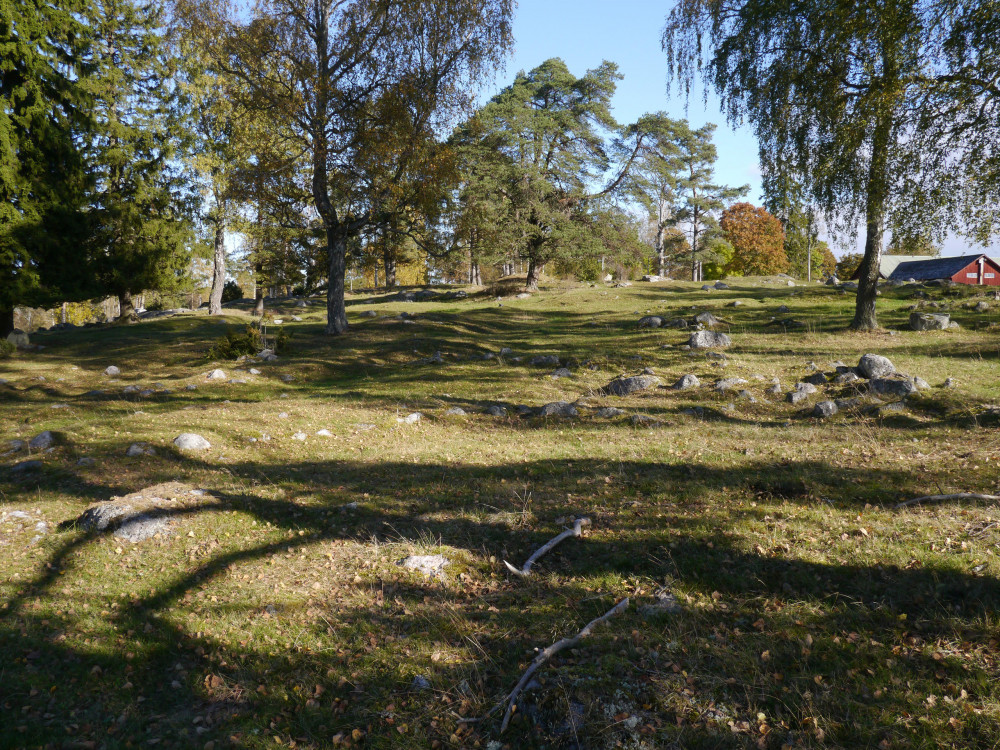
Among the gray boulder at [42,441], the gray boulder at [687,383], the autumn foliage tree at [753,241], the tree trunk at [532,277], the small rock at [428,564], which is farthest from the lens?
the autumn foliage tree at [753,241]

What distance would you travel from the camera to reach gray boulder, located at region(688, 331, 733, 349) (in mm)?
16078

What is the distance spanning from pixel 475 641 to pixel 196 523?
4047 mm

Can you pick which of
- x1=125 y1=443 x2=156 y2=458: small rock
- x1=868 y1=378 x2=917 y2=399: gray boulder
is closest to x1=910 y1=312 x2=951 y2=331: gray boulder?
x1=868 y1=378 x2=917 y2=399: gray boulder

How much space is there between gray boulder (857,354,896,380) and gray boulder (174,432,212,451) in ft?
40.8

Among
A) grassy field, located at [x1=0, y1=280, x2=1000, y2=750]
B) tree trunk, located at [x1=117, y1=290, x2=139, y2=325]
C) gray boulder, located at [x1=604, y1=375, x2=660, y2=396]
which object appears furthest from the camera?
tree trunk, located at [x1=117, y1=290, x2=139, y2=325]

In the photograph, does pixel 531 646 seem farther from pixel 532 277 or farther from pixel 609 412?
pixel 532 277

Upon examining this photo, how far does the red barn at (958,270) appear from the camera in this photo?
44219 mm

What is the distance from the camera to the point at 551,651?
4.12 m

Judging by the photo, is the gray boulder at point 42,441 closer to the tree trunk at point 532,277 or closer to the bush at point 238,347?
the bush at point 238,347

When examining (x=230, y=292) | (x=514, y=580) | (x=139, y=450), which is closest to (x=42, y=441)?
(x=139, y=450)

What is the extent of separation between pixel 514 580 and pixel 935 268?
55.2 meters

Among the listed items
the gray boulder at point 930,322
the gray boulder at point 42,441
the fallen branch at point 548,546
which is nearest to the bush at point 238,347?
the gray boulder at point 42,441

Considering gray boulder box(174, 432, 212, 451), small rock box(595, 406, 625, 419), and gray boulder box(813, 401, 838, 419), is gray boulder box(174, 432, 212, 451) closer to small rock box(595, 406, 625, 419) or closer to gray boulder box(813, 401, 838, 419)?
small rock box(595, 406, 625, 419)

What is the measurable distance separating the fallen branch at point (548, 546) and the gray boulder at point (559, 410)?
4.91m
